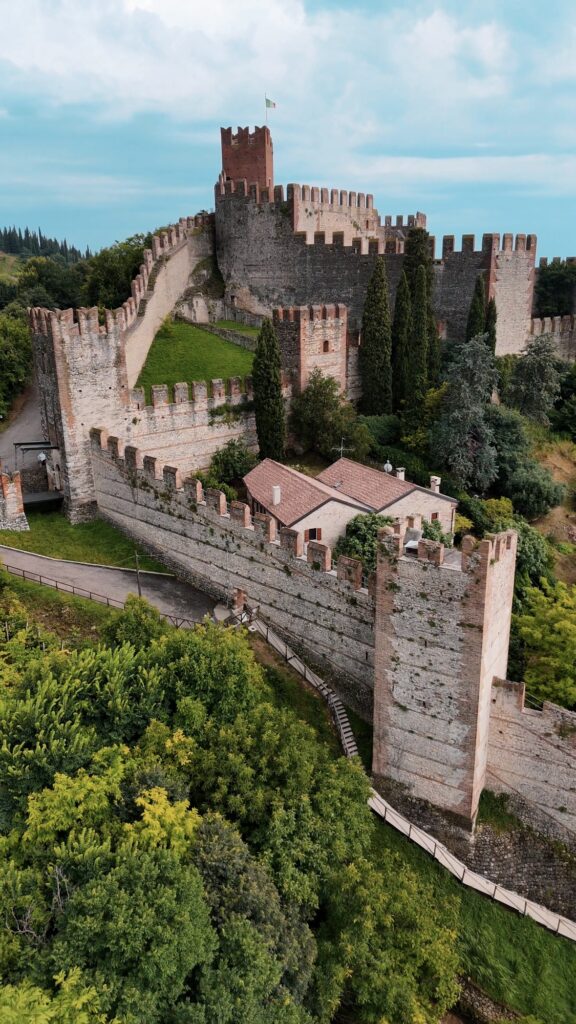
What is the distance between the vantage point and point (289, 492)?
1085 inches

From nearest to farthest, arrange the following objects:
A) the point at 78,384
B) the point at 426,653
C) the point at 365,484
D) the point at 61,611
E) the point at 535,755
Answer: the point at 426,653 < the point at 535,755 < the point at 61,611 < the point at 78,384 < the point at 365,484

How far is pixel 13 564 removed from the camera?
2584 cm

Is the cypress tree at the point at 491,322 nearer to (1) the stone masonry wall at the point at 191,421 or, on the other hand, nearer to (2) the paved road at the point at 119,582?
(1) the stone masonry wall at the point at 191,421

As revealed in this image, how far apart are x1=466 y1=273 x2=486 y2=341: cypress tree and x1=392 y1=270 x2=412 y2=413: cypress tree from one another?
4.63 meters

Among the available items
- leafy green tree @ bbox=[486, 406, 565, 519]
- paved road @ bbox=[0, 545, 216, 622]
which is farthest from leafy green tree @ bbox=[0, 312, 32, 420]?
leafy green tree @ bbox=[486, 406, 565, 519]

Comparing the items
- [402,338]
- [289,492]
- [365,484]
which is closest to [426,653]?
[289,492]

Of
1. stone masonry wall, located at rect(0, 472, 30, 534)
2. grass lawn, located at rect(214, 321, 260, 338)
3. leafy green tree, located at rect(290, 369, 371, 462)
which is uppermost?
grass lawn, located at rect(214, 321, 260, 338)

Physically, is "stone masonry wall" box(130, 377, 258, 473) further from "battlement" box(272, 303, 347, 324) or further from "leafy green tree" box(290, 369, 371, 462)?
"battlement" box(272, 303, 347, 324)

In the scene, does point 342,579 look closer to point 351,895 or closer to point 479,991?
point 351,895

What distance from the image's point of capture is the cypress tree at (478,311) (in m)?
40.3

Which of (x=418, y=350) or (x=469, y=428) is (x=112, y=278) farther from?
A: (x=469, y=428)

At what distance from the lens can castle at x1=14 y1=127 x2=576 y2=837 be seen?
18.2 metres

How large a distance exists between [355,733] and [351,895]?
20.3ft

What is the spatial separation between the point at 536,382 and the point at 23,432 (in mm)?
26565
